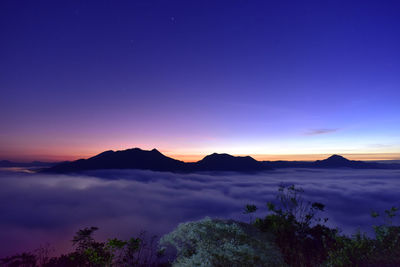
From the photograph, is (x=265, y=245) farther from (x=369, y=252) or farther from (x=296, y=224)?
(x=369, y=252)

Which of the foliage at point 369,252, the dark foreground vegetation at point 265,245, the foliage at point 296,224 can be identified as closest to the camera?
the foliage at point 369,252

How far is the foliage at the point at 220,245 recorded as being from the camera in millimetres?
10727

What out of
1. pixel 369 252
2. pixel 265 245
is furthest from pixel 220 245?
pixel 369 252

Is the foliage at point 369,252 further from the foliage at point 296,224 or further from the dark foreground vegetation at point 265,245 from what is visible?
the foliage at point 296,224

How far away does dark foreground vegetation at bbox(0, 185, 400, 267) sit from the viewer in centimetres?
1034

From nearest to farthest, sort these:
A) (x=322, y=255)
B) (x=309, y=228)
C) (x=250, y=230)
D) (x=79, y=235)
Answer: (x=322, y=255), (x=250, y=230), (x=309, y=228), (x=79, y=235)

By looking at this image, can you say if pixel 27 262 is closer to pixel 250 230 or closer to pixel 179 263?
pixel 179 263

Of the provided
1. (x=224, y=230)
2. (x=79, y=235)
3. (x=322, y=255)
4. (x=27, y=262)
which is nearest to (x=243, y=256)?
(x=224, y=230)

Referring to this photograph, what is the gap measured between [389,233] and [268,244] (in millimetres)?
7318

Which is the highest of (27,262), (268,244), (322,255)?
(268,244)

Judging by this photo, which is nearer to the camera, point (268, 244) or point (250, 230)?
point (268, 244)

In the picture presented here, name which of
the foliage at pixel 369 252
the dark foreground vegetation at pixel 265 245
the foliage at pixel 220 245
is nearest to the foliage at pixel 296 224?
→ the dark foreground vegetation at pixel 265 245

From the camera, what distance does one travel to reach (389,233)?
42.5 feet

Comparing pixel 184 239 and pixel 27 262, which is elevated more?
pixel 184 239
